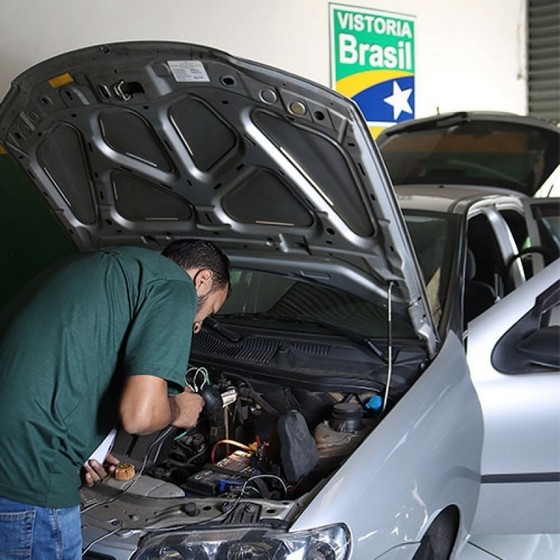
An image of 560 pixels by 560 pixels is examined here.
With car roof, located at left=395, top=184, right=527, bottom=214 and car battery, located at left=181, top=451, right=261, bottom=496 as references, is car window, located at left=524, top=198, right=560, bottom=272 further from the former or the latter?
car battery, located at left=181, top=451, right=261, bottom=496

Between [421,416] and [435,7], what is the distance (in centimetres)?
493

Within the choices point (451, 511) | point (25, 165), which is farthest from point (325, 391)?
point (25, 165)

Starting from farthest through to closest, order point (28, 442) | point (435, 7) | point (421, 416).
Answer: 1. point (435, 7)
2. point (421, 416)
3. point (28, 442)

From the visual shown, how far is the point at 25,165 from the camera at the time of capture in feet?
7.29

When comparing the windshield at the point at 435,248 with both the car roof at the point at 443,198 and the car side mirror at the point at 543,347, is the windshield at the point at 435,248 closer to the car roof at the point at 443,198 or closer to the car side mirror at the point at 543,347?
the car roof at the point at 443,198

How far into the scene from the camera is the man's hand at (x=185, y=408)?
171 centimetres

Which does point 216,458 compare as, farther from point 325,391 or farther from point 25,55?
point 25,55

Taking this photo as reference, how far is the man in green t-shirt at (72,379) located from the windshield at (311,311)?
2.48 ft

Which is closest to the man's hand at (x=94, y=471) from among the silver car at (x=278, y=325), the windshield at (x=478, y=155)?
the silver car at (x=278, y=325)

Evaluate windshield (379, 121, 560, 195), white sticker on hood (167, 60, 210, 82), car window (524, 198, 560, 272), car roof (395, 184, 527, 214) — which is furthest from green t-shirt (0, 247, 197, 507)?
windshield (379, 121, 560, 195)

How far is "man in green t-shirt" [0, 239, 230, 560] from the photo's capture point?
1.45 metres

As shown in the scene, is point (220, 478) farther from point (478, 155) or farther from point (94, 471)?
point (478, 155)

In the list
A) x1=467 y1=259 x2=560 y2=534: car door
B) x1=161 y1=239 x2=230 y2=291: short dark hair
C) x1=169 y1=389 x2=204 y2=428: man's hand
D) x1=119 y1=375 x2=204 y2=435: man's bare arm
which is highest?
x1=161 y1=239 x2=230 y2=291: short dark hair

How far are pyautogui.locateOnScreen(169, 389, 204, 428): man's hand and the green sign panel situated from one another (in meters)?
3.71
